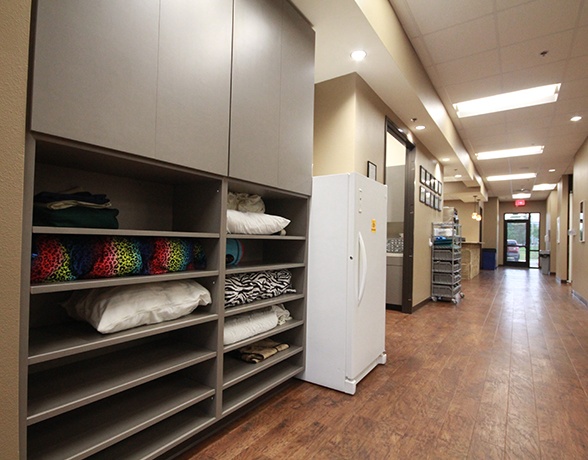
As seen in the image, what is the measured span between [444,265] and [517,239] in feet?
41.4

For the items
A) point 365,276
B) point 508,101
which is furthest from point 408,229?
point 365,276

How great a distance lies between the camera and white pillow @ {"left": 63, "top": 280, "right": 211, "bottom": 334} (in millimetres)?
1355

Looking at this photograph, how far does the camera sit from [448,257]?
583cm

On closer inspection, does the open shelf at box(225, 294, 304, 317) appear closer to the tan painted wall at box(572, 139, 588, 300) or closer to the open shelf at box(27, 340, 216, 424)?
the open shelf at box(27, 340, 216, 424)

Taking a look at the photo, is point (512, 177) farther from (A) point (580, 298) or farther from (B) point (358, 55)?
(B) point (358, 55)

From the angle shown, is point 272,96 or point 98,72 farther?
point 272,96

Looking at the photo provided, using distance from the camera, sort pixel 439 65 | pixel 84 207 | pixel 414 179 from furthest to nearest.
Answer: pixel 414 179 < pixel 439 65 < pixel 84 207

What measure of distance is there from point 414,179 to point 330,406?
378 cm

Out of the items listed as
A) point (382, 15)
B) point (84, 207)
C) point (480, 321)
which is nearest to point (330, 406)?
point (84, 207)

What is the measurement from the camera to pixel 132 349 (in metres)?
1.75

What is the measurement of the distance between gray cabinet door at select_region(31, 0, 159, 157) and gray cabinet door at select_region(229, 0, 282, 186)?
0.51 m

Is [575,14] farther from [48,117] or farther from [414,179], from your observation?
[48,117]

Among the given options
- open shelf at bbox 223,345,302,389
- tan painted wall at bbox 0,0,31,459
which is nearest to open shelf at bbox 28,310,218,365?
tan painted wall at bbox 0,0,31,459

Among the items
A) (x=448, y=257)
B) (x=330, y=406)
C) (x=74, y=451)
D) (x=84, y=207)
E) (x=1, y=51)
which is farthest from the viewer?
(x=448, y=257)
